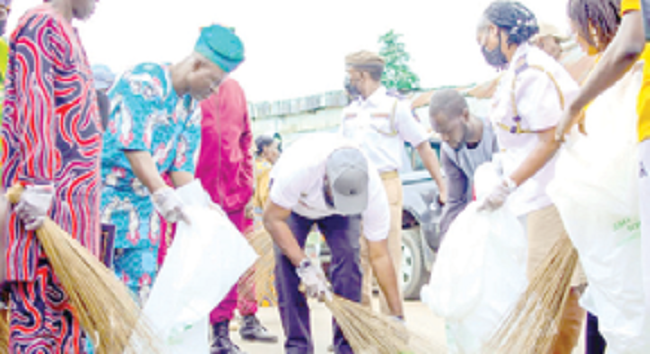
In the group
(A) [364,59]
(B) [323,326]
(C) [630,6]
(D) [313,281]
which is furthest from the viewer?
(B) [323,326]

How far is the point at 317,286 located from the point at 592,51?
61.8 inches

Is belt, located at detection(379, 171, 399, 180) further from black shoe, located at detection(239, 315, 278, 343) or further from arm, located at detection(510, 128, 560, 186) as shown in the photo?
arm, located at detection(510, 128, 560, 186)

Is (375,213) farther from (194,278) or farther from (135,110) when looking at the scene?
(135,110)

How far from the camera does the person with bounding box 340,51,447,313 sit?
4617 mm

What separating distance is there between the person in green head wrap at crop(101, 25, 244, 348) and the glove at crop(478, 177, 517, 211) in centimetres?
127

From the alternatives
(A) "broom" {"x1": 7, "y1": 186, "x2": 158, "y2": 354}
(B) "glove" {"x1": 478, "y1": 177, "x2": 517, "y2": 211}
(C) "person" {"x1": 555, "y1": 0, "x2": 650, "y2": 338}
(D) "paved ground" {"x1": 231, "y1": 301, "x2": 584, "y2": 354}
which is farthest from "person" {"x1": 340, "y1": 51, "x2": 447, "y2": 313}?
(C) "person" {"x1": 555, "y1": 0, "x2": 650, "y2": 338}

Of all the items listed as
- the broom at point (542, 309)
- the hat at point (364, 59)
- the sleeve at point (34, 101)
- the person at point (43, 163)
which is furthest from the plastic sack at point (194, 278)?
the hat at point (364, 59)

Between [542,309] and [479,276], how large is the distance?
52cm

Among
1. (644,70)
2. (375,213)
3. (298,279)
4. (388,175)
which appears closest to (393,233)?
(388,175)

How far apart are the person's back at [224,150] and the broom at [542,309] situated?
2.09m

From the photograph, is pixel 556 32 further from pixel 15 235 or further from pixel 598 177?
pixel 15 235

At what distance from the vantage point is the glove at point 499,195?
3002 mm

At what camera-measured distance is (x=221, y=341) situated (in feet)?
13.0

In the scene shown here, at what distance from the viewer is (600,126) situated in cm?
227
